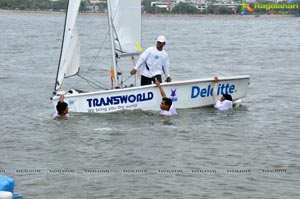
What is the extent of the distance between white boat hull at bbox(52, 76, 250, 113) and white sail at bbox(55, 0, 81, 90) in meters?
0.82

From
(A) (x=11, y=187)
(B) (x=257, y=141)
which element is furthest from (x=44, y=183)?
(B) (x=257, y=141)

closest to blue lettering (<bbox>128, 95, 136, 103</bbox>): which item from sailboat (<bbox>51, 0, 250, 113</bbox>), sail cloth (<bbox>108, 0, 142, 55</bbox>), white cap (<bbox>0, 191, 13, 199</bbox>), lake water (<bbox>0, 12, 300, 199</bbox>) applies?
sailboat (<bbox>51, 0, 250, 113</bbox>)

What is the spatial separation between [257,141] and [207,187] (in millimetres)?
3647

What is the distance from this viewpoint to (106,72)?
30047mm

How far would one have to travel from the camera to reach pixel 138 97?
58.3ft

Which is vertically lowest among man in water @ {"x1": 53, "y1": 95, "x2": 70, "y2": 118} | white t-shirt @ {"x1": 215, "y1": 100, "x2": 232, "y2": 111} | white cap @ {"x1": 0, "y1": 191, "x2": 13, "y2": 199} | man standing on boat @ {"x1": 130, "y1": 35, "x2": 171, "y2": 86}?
white t-shirt @ {"x1": 215, "y1": 100, "x2": 232, "y2": 111}

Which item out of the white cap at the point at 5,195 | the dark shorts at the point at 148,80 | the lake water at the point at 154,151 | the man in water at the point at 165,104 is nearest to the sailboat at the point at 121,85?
the man in water at the point at 165,104

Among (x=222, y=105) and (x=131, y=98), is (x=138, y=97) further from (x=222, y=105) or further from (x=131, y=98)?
(x=222, y=105)

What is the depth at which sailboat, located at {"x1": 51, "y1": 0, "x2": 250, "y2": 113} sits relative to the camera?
58.0 ft

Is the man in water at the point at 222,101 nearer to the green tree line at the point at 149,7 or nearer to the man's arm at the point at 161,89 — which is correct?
the man's arm at the point at 161,89

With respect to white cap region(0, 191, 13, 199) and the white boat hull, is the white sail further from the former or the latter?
white cap region(0, 191, 13, 199)

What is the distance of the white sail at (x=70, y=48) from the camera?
18047 mm

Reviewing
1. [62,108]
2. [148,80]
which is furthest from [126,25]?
[62,108]

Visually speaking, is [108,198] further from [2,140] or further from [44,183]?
[2,140]
